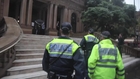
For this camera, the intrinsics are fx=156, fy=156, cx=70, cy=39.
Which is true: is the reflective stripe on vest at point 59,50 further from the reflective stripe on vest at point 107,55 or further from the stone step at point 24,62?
the stone step at point 24,62

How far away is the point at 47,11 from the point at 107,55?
16.8m

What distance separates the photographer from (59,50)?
8.84 feet

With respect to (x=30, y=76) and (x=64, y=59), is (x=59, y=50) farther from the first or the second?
(x=30, y=76)

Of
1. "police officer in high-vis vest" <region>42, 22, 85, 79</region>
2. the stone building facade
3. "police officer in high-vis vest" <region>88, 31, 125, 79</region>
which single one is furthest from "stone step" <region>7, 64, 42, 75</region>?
the stone building facade

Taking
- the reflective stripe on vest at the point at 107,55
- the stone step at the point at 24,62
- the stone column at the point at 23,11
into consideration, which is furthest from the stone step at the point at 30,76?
the stone column at the point at 23,11

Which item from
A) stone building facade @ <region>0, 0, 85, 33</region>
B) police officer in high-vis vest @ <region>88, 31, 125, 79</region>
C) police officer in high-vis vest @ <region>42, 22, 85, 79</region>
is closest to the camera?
police officer in high-vis vest @ <region>42, 22, 85, 79</region>

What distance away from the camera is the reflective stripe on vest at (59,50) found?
2.64 metres

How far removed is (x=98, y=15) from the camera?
58.9ft

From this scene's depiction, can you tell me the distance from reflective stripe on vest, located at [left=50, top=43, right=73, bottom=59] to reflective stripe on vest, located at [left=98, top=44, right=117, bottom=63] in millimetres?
766

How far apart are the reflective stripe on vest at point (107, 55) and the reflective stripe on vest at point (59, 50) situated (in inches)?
30.2

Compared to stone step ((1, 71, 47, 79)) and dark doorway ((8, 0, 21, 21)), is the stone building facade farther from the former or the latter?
stone step ((1, 71, 47, 79))

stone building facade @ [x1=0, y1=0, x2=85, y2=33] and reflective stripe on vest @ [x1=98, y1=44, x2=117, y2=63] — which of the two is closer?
reflective stripe on vest @ [x1=98, y1=44, x2=117, y2=63]

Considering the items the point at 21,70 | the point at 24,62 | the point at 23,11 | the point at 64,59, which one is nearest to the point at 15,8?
the point at 23,11

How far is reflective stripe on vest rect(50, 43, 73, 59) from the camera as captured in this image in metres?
2.64
